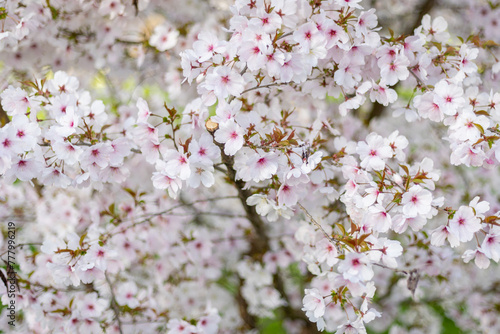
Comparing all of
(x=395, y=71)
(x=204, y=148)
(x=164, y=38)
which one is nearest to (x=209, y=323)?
(x=204, y=148)

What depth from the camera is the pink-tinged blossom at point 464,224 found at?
5.34 ft

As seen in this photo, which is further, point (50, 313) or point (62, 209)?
point (62, 209)

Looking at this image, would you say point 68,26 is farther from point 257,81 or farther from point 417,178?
point 417,178

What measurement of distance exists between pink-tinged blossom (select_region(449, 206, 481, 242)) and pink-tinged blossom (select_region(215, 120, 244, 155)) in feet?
2.70

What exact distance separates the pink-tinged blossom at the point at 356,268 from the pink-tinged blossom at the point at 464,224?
0.39 meters

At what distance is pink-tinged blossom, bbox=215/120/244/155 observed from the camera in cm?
167

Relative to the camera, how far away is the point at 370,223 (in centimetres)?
165

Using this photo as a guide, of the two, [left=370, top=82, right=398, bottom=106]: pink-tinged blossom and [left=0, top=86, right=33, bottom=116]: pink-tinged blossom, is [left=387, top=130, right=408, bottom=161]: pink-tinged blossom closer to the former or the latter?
[left=370, top=82, right=398, bottom=106]: pink-tinged blossom

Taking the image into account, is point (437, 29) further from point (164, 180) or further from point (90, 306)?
point (90, 306)

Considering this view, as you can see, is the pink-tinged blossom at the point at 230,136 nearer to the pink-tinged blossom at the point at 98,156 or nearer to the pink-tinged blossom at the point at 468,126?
the pink-tinged blossom at the point at 98,156

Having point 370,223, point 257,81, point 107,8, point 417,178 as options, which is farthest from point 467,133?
point 107,8

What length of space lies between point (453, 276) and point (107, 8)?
2.44m

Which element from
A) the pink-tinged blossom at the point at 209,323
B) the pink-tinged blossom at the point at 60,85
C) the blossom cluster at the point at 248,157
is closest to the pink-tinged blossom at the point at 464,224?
the blossom cluster at the point at 248,157

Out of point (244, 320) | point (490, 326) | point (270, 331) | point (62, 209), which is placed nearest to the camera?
point (62, 209)
